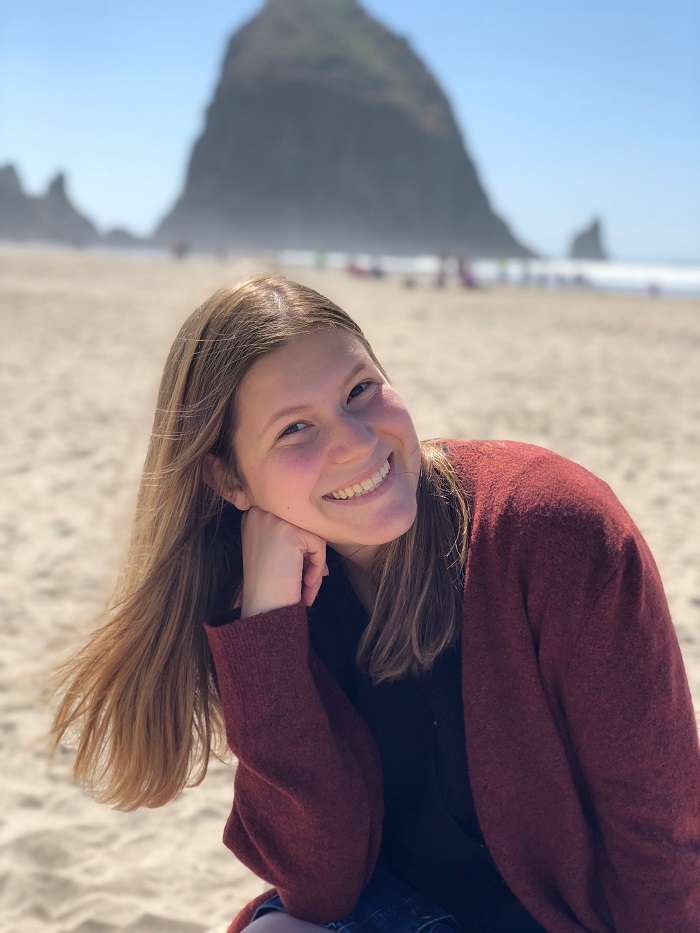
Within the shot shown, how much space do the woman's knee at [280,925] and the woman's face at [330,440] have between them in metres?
0.76

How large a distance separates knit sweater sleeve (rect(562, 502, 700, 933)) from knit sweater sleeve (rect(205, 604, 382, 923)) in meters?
0.45

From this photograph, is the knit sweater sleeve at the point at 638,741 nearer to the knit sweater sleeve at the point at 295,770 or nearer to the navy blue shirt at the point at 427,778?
the navy blue shirt at the point at 427,778

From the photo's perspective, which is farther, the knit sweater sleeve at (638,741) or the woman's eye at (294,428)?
the woman's eye at (294,428)

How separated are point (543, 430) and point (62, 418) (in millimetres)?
4180

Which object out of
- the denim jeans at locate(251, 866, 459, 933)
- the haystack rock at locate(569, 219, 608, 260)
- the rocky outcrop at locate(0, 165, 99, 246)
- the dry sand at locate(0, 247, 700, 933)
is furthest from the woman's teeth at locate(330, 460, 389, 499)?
the haystack rock at locate(569, 219, 608, 260)

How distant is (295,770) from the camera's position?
170 cm

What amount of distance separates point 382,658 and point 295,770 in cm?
26

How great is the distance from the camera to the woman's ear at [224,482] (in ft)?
5.92

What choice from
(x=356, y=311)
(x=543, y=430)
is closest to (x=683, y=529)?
(x=543, y=430)

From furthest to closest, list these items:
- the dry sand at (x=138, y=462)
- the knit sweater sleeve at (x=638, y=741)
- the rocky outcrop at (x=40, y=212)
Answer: the rocky outcrop at (x=40, y=212) → the dry sand at (x=138, y=462) → the knit sweater sleeve at (x=638, y=741)

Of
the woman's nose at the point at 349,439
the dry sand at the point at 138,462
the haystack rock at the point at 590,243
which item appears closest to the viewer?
the woman's nose at the point at 349,439

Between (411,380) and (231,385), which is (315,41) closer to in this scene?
(411,380)

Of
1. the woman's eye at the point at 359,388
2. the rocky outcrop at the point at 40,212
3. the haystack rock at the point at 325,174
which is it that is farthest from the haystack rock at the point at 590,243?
the woman's eye at the point at 359,388

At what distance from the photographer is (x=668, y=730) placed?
59.7 inches
